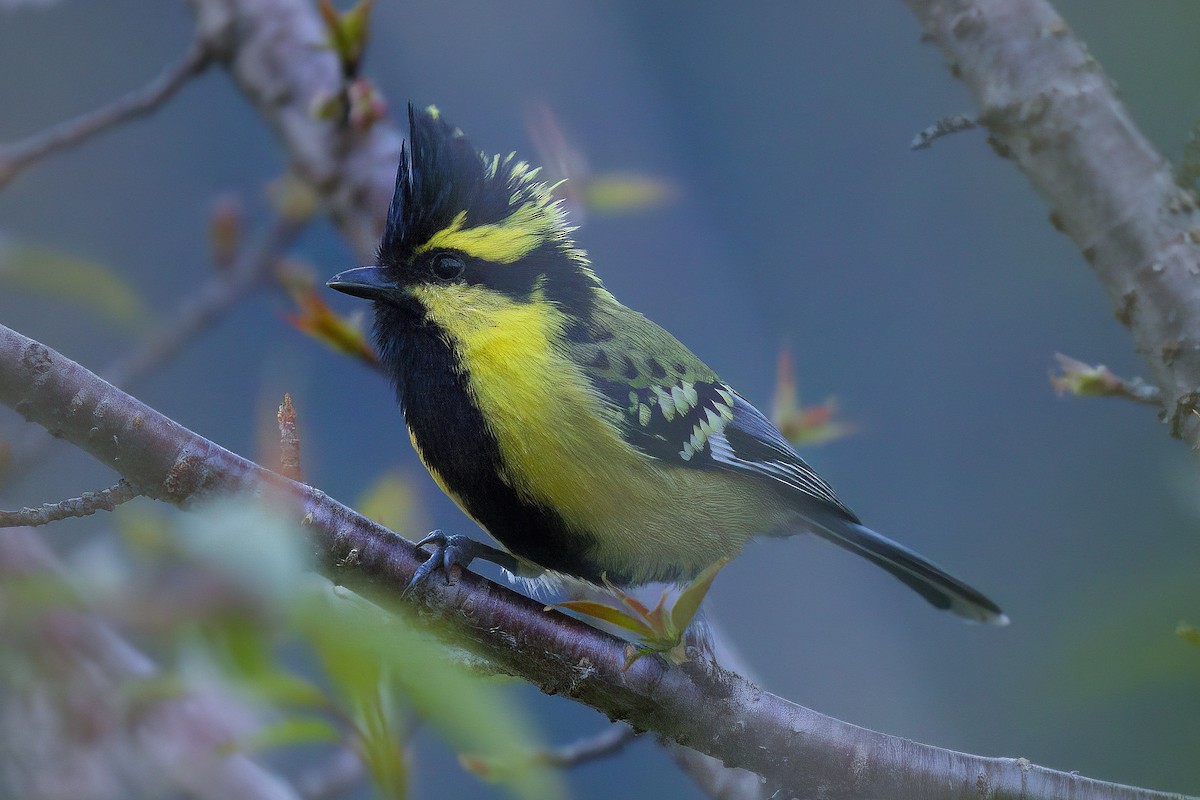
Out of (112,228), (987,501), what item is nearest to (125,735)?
(112,228)

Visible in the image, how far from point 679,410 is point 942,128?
0.27 meters

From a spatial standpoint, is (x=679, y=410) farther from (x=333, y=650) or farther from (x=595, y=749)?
(x=333, y=650)

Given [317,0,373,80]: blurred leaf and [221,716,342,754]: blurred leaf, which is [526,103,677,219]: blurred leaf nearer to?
[317,0,373,80]: blurred leaf

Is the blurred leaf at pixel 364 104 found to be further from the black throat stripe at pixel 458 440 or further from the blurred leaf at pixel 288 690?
the blurred leaf at pixel 288 690

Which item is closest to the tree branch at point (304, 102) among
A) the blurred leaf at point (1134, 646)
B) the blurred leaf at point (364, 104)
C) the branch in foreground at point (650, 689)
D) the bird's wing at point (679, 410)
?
the blurred leaf at point (364, 104)

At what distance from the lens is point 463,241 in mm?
638

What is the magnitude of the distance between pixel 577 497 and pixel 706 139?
0.46 meters

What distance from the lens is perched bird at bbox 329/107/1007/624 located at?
634mm

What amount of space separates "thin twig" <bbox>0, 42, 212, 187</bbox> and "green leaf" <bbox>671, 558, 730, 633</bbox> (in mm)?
659

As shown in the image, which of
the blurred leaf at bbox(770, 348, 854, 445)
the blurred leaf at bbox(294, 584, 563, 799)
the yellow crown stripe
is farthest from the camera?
the blurred leaf at bbox(770, 348, 854, 445)

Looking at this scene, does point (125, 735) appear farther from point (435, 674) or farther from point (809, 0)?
point (809, 0)

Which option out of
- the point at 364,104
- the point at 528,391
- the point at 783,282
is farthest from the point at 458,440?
the point at 783,282

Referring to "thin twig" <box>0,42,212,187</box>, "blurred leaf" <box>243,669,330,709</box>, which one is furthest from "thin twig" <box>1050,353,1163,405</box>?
"thin twig" <box>0,42,212,187</box>

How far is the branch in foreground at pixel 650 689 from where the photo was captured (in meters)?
0.54
